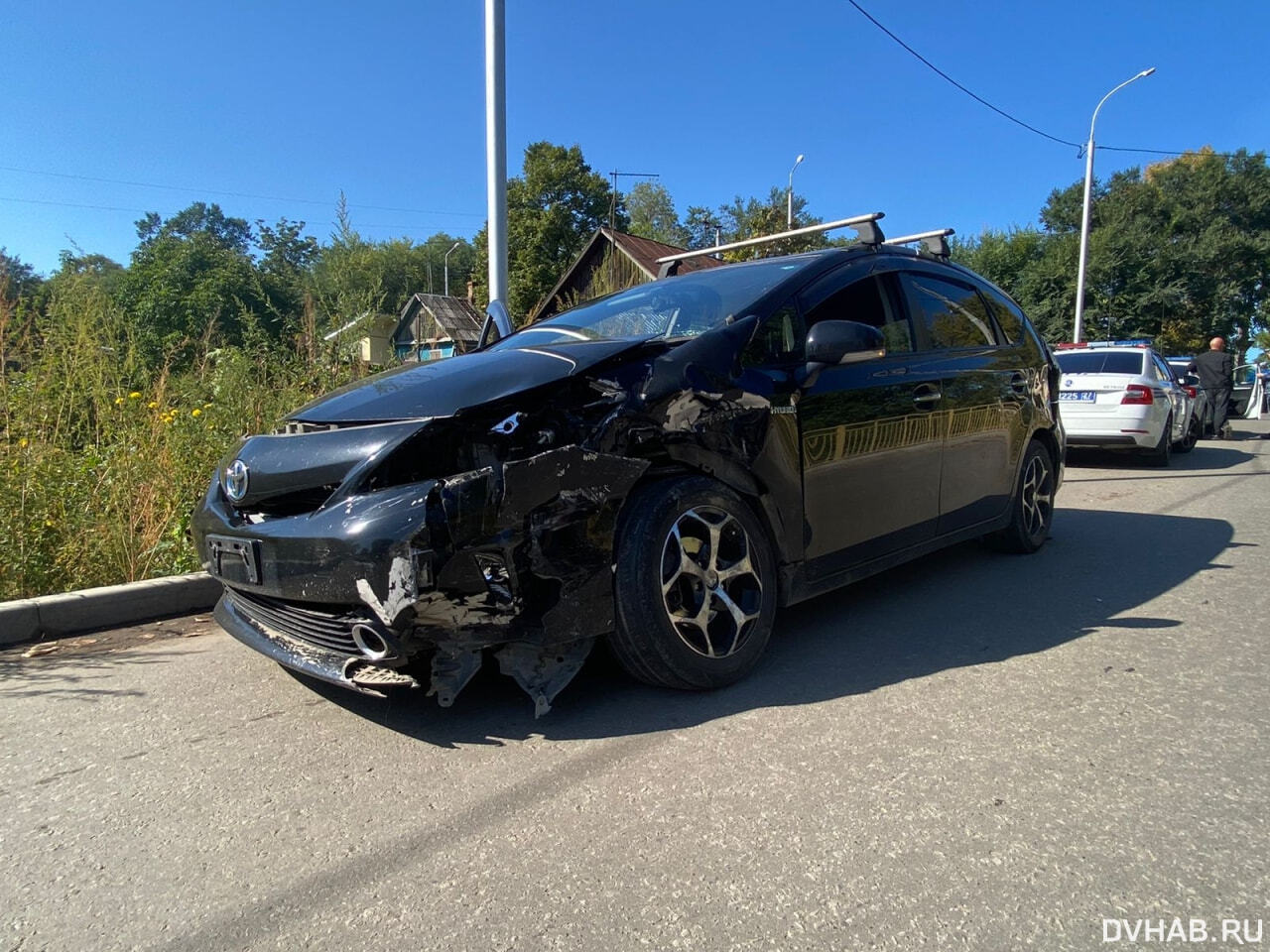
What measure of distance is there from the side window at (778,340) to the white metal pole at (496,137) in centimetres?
363

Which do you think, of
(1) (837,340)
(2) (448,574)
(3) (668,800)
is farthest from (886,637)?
(2) (448,574)

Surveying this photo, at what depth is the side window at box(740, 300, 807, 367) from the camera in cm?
313

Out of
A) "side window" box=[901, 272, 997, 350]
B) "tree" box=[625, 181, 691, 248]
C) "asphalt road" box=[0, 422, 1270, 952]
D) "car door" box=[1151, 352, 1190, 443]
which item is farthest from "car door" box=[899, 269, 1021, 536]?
"tree" box=[625, 181, 691, 248]

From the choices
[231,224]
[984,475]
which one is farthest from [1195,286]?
[231,224]

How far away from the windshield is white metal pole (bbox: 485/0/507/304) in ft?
8.49

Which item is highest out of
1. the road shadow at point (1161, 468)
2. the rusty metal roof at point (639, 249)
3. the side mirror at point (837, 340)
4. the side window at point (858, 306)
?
the rusty metal roof at point (639, 249)

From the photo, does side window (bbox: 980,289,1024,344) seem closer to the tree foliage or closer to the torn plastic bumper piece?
the torn plastic bumper piece

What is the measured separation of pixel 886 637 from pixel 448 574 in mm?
2224

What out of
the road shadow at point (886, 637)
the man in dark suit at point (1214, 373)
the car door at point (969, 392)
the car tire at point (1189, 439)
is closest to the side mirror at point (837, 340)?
the car door at point (969, 392)

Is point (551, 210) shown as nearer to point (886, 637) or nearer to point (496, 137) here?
point (496, 137)

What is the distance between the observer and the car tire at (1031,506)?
5043mm

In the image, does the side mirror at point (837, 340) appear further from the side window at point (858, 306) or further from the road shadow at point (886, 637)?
the road shadow at point (886, 637)

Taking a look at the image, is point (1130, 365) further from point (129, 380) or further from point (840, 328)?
point (129, 380)

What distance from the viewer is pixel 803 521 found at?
3.23 meters
